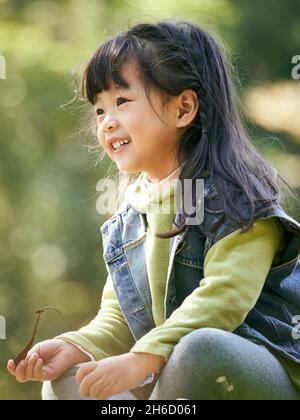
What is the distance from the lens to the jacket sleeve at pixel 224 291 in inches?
49.6

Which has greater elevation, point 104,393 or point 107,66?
point 107,66

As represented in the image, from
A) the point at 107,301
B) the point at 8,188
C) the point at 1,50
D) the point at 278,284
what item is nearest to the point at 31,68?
the point at 1,50

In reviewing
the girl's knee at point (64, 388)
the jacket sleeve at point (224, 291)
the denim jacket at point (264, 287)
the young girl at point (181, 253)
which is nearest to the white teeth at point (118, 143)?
the young girl at point (181, 253)

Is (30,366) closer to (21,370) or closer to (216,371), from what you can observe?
(21,370)

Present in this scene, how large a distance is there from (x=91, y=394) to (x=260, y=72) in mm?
2477

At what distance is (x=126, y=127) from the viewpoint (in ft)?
4.89

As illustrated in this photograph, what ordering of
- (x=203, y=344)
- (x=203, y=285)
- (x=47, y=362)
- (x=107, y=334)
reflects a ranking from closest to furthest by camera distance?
(x=203, y=344), (x=203, y=285), (x=47, y=362), (x=107, y=334)

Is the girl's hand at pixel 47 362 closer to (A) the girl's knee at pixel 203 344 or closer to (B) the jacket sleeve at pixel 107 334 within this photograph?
(B) the jacket sleeve at pixel 107 334

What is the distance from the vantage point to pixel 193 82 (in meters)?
1.52

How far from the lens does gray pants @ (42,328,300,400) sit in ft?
3.93

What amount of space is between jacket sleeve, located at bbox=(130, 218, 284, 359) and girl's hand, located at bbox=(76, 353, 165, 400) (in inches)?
0.7

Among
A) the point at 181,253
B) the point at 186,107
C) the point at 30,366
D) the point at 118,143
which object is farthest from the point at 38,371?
the point at 186,107

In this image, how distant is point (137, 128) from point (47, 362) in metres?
0.40

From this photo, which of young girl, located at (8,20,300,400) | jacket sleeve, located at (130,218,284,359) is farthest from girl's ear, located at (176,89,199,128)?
Result: jacket sleeve, located at (130,218,284,359)
